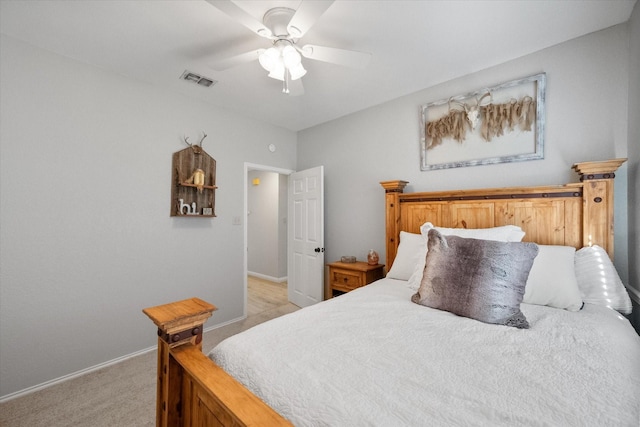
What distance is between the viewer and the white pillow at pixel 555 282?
1.56 meters

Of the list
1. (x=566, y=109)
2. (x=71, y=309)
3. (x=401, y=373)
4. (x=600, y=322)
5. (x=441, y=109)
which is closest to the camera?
(x=401, y=373)

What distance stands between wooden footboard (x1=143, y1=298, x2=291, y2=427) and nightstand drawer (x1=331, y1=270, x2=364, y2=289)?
1.87m

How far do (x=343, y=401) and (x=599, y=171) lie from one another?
2203 mm

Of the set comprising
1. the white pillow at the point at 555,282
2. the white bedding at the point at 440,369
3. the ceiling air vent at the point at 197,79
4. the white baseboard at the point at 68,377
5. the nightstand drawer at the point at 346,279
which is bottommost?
the white baseboard at the point at 68,377

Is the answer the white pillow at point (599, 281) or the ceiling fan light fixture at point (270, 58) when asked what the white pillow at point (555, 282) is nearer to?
the white pillow at point (599, 281)

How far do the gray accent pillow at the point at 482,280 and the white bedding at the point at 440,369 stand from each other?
0.22 feet

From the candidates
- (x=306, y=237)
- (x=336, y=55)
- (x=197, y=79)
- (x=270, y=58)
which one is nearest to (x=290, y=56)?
(x=270, y=58)

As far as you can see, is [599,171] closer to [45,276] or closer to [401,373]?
[401,373]

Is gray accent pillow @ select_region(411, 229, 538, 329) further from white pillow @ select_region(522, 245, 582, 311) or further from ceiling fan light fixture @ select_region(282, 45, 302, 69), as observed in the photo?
ceiling fan light fixture @ select_region(282, 45, 302, 69)

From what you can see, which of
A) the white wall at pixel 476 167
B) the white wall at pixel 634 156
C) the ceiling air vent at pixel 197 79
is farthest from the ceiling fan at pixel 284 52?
the white wall at pixel 634 156

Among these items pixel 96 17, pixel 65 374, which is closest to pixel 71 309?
pixel 65 374

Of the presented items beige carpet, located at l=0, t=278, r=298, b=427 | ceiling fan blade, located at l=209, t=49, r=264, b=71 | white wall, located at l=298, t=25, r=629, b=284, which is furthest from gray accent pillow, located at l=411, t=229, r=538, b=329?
beige carpet, located at l=0, t=278, r=298, b=427

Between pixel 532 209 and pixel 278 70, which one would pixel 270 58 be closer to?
pixel 278 70

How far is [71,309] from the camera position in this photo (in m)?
2.20
